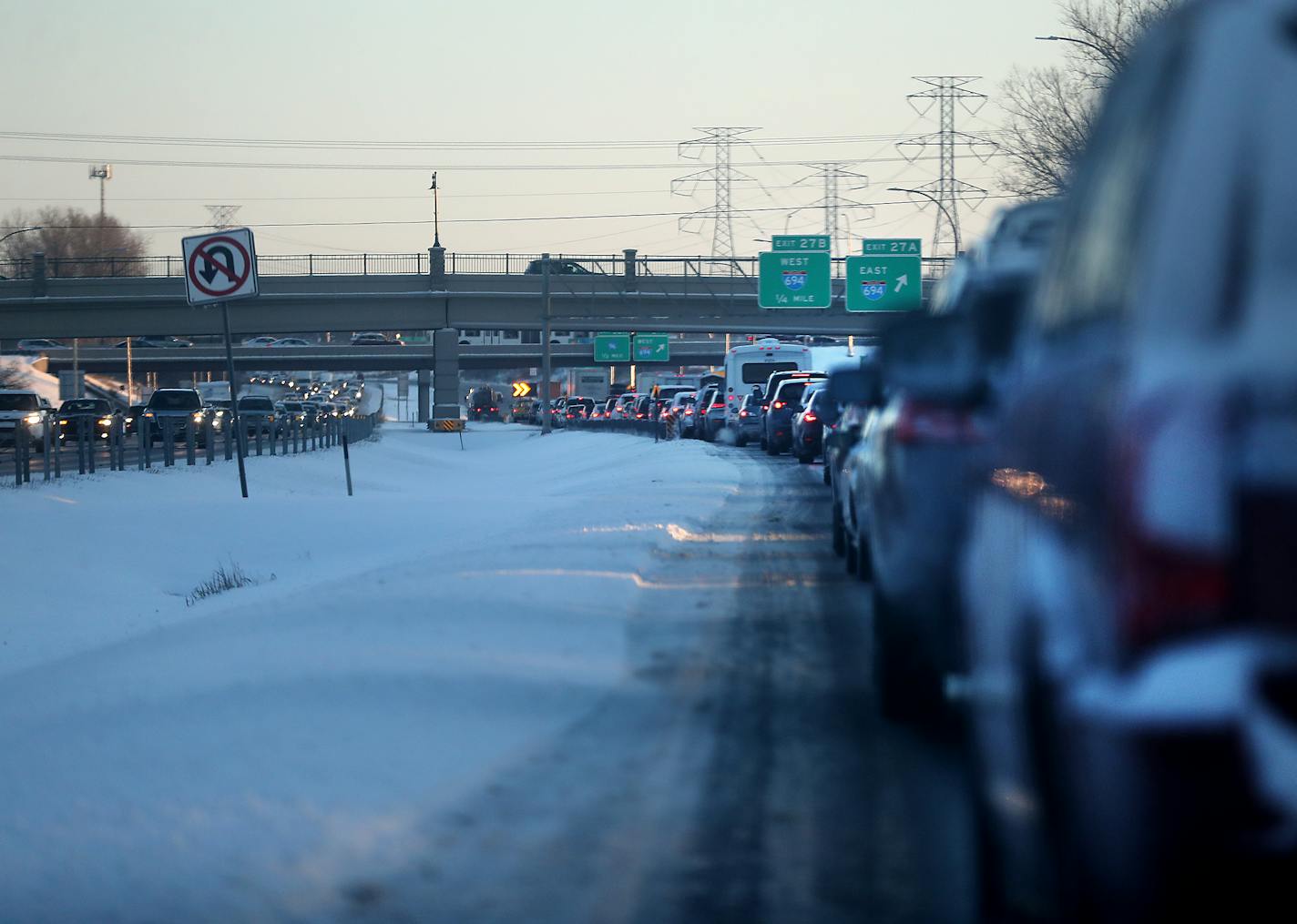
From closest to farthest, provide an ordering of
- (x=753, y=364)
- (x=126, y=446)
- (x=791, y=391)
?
(x=126, y=446) → (x=791, y=391) → (x=753, y=364)

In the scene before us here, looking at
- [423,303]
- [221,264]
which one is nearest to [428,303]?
[423,303]

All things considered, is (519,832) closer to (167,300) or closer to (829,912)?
(829,912)

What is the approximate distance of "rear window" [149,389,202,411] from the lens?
158 ft

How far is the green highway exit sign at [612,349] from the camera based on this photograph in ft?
322

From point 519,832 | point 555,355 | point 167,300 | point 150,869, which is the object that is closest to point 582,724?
point 519,832

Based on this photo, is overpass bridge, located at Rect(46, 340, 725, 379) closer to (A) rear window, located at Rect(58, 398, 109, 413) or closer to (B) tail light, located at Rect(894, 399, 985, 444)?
(A) rear window, located at Rect(58, 398, 109, 413)

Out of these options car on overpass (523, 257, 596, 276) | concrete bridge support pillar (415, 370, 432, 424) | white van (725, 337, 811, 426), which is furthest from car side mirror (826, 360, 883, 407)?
concrete bridge support pillar (415, 370, 432, 424)

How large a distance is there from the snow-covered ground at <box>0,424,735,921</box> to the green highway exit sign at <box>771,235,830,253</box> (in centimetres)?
3744

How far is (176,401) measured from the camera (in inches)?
1900

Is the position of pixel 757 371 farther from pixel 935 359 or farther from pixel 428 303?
pixel 935 359

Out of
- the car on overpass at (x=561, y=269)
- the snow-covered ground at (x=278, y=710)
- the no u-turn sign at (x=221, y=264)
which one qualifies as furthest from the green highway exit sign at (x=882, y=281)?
the snow-covered ground at (x=278, y=710)

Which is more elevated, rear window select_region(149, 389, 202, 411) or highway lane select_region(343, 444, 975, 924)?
rear window select_region(149, 389, 202, 411)

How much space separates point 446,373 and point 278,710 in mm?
69354

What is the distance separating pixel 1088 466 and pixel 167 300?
62993mm
